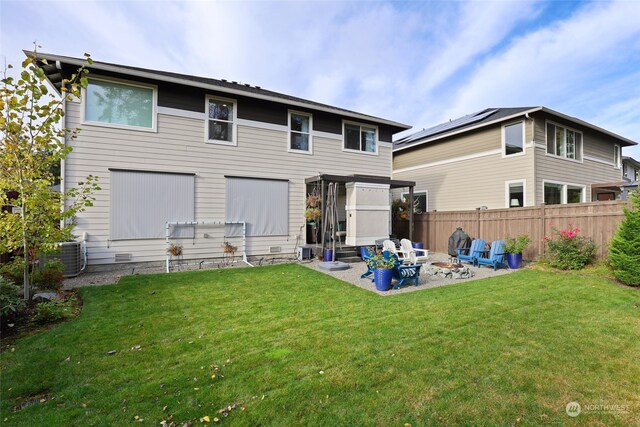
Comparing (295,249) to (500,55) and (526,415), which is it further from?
(500,55)

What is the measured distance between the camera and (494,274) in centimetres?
766

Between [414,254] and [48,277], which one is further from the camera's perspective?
[414,254]

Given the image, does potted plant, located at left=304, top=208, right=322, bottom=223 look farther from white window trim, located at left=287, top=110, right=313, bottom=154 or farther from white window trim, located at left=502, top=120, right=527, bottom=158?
white window trim, located at left=502, top=120, right=527, bottom=158

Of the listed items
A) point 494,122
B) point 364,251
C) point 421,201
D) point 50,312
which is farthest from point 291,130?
point 421,201

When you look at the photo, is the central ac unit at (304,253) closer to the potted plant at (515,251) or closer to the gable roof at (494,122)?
the potted plant at (515,251)

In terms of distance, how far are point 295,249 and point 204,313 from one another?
5868mm

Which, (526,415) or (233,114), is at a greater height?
(233,114)

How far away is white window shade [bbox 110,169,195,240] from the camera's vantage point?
8.19 m

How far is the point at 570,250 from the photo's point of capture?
777 centimetres

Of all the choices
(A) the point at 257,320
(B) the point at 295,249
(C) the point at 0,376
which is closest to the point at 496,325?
(A) the point at 257,320

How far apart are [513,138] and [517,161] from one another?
3.38ft

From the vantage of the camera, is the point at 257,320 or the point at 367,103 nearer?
the point at 257,320

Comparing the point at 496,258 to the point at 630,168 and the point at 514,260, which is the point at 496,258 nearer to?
the point at 514,260

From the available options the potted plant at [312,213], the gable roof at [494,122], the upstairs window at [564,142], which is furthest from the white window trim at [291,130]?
the upstairs window at [564,142]
